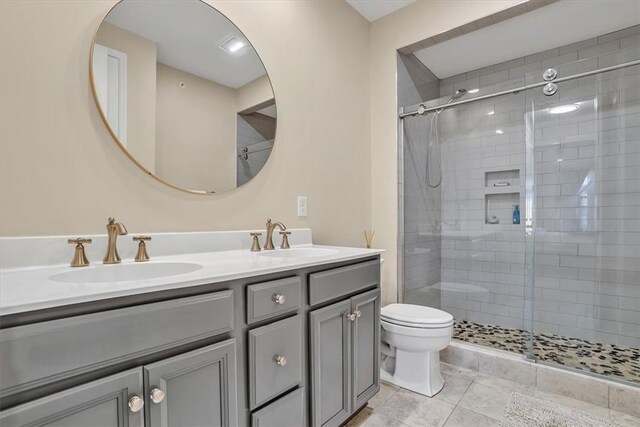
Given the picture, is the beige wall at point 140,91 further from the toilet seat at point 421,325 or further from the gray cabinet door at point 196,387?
the toilet seat at point 421,325

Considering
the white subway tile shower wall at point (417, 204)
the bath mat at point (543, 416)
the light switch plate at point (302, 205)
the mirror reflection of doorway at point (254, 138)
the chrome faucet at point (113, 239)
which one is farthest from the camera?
the white subway tile shower wall at point (417, 204)

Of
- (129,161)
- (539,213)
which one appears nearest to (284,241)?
(129,161)

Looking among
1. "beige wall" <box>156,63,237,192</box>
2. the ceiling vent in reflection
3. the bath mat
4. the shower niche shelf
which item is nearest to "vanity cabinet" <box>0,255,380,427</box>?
"beige wall" <box>156,63,237,192</box>

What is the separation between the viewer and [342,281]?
1.38 m

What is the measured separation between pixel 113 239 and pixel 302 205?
105 cm

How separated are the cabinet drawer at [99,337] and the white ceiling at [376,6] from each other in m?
2.43

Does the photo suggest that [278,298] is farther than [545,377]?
No

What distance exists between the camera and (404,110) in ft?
8.17

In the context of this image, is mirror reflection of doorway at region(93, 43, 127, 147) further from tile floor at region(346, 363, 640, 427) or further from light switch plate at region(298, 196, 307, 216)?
tile floor at region(346, 363, 640, 427)

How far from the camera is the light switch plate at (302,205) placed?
6.35ft

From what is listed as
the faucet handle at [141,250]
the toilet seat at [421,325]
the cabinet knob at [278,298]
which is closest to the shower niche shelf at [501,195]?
the toilet seat at [421,325]

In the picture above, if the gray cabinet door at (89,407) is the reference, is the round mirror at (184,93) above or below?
above

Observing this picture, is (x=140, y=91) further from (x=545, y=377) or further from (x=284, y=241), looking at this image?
(x=545, y=377)

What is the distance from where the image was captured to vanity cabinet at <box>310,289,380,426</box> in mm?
1246
